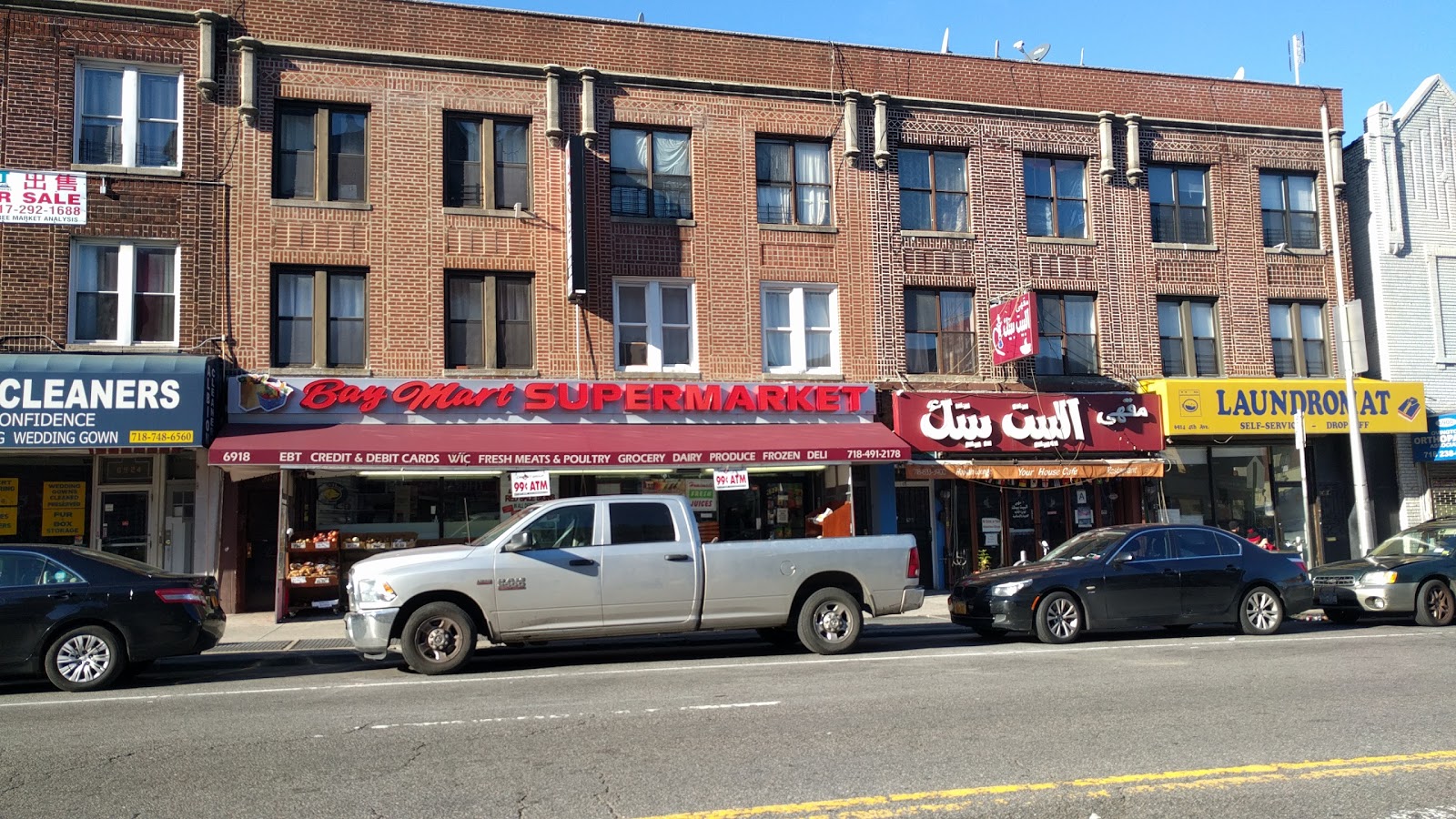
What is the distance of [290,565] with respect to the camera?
16750mm

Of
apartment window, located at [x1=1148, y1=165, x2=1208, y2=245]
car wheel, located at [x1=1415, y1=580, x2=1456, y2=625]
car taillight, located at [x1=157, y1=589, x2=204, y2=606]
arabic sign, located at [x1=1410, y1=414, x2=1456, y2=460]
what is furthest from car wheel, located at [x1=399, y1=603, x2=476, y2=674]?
arabic sign, located at [x1=1410, y1=414, x2=1456, y2=460]

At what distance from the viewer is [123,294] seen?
1689cm

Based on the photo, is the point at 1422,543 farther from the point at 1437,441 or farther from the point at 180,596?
the point at 180,596

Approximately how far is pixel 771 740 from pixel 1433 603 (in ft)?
37.9

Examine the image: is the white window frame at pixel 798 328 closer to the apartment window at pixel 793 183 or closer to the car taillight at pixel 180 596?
the apartment window at pixel 793 183

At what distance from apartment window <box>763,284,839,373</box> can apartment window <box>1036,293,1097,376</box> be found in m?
4.30

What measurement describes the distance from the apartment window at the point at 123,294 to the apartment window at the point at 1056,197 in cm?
1577

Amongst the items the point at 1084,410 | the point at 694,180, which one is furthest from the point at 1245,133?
the point at 694,180

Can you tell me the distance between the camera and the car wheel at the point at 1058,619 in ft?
41.4

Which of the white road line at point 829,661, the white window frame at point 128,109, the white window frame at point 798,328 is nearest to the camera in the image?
the white road line at point 829,661

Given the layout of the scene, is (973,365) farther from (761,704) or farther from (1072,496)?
(761,704)

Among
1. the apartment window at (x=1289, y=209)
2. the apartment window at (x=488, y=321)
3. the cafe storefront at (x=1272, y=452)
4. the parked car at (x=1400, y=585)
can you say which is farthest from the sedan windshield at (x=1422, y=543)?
the apartment window at (x=488, y=321)

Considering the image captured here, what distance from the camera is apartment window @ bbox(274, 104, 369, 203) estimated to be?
59.0 feet

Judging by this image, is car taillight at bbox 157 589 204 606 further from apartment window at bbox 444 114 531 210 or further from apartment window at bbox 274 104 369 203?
apartment window at bbox 444 114 531 210
